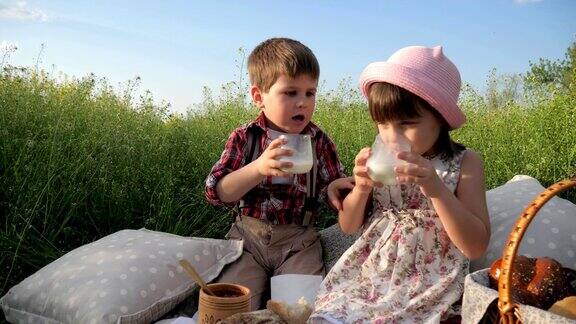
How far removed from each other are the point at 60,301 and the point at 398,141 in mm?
1581

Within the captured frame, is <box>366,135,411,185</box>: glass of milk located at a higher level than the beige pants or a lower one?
higher

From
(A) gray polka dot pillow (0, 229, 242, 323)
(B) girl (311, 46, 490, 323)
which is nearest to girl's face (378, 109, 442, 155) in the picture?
(B) girl (311, 46, 490, 323)

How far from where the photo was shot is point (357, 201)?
231cm

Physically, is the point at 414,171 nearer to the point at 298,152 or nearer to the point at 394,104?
the point at 394,104

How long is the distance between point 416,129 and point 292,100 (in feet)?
2.21

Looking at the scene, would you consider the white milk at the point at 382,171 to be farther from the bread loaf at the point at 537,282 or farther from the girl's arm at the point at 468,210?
the bread loaf at the point at 537,282

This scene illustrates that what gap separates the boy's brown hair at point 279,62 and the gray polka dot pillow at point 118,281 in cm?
77

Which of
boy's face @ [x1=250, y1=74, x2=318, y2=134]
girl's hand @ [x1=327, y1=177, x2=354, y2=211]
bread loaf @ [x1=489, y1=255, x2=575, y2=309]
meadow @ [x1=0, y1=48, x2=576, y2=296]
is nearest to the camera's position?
bread loaf @ [x1=489, y1=255, x2=575, y2=309]

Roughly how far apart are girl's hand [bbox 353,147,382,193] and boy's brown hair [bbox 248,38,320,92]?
723mm

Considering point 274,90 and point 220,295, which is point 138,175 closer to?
point 274,90

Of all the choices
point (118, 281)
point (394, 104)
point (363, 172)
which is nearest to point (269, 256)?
point (118, 281)

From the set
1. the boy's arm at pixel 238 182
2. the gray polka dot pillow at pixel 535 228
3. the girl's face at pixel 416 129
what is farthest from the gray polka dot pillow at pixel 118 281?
the gray polka dot pillow at pixel 535 228

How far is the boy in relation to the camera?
2723 millimetres

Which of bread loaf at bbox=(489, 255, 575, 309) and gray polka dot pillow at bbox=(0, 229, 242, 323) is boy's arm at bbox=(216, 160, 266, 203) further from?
bread loaf at bbox=(489, 255, 575, 309)
